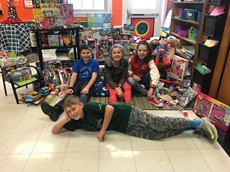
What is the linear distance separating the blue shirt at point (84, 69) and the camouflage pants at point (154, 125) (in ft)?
3.28

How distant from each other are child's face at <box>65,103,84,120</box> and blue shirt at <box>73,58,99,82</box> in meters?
0.92

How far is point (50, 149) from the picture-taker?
1771mm

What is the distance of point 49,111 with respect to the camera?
213cm

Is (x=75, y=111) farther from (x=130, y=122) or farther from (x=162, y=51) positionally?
(x=162, y=51)

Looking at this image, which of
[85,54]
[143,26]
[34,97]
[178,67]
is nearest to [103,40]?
[85,54]

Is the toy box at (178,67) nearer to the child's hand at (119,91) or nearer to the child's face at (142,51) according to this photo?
the child's face at (142,51)

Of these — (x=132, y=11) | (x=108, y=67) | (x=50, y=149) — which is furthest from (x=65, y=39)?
(x=132, y=11)

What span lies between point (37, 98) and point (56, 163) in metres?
1.19

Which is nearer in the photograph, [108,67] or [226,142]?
[226,142]

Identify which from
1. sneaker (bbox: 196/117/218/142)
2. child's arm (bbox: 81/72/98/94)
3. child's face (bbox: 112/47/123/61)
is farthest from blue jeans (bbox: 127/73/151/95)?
sneaker (bbox: 196/117/218/142)

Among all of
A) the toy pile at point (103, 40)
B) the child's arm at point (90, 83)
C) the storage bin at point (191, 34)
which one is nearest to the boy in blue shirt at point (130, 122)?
the child's arm at point (90, 83)

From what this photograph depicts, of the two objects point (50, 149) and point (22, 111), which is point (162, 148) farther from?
point (22, 111)

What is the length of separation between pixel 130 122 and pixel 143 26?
3.73 meters

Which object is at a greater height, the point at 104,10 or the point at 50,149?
the point at 104,10
